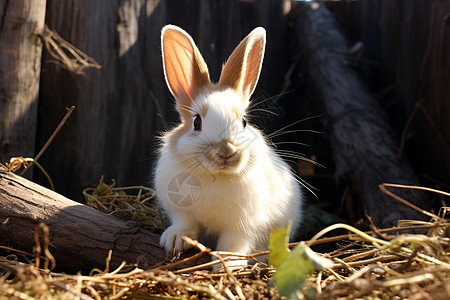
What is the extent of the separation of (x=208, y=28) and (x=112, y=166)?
170 centimetres

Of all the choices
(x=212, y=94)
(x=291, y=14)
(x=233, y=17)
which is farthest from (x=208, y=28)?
(x=212, y=94)

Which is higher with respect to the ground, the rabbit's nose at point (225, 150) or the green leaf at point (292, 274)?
the rabbit's nose at point (225, 150)

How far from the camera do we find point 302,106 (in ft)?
17.4

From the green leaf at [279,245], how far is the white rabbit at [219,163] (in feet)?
2.47

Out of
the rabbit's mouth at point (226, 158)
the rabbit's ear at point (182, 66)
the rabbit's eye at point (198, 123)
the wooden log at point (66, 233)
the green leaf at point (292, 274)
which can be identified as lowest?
the wooden log at point (66, 233)

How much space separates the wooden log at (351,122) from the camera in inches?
142

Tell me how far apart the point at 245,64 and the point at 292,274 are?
1.73 m

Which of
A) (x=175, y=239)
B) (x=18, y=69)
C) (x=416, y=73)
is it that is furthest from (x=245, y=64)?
(x=416, y=73)

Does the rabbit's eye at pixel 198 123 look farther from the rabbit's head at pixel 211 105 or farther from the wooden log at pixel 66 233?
the wooden log at pixel 66 233

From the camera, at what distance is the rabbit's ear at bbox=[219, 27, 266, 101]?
2.98m

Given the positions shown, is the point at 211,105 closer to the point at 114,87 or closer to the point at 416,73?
the point at 114,87

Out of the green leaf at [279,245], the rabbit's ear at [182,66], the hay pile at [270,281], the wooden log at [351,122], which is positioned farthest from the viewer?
the wooden log at [351,122]

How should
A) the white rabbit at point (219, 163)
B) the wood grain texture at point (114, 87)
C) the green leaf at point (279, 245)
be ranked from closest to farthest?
the green leaf at point (279, 245)
the white rabbit at point (219, 163)
the wood grain texture at point (114, 87)

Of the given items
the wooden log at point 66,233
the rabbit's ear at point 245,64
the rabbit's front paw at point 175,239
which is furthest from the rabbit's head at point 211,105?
the wooden log at point 66,233
